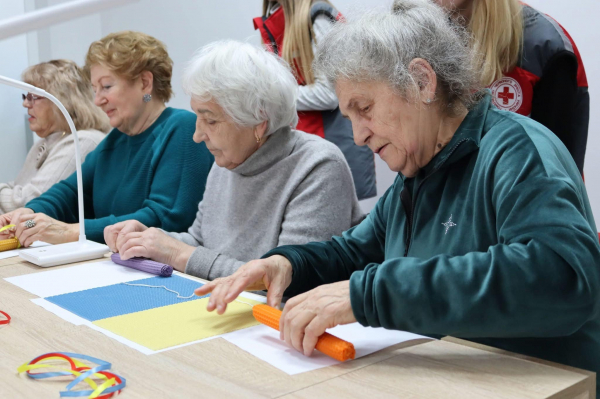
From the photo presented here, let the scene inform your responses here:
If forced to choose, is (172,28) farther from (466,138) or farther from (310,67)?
(466,138)

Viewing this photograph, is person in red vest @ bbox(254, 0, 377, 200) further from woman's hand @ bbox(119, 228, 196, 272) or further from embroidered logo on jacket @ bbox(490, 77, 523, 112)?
woman's hand @ bbox(119, 228, 196, 272)

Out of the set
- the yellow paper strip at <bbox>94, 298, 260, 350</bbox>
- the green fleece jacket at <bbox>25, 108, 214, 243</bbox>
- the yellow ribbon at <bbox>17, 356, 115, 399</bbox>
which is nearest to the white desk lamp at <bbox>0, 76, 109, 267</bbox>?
the green fleece jacket at <bbox>25, 108, 214, 243</bbox>

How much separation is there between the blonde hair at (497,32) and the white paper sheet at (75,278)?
1.05 meters

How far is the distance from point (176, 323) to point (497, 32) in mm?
1125

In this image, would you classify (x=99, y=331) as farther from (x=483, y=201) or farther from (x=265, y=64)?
(x=265, y=64)

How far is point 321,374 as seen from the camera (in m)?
0.95

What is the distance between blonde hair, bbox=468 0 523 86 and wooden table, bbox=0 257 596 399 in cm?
93

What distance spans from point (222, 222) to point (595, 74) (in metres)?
1.52

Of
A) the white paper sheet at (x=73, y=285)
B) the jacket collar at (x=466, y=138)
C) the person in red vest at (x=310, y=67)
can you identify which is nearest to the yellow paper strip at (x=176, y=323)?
the white paper sheet at (x=73, y=285)

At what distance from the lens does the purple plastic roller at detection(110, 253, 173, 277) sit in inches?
62.1

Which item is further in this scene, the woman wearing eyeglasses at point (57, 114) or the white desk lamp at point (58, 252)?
the woman wearing eyeglasses at point (57, 114)

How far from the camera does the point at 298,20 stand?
2.49 m

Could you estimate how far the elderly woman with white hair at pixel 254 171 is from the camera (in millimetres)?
1704

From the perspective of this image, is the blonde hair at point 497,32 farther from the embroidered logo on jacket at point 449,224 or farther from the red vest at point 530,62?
the embroidered logo on jacket at point 449,224
